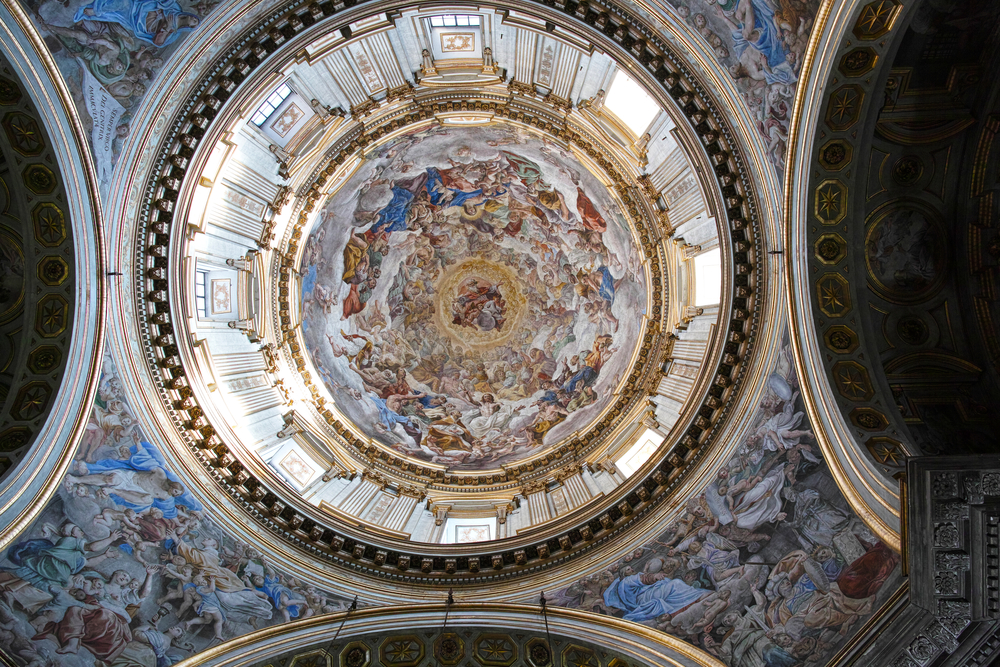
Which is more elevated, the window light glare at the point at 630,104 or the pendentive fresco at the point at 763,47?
the window light glare at the point at 630,104

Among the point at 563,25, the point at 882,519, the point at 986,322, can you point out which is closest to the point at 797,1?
the point at 563,25

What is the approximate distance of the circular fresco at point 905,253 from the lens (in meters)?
12.6

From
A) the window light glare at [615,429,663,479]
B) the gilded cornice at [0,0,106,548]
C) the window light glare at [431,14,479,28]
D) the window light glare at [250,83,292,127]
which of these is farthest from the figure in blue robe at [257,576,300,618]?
the window light glare at [431,14,479,28]

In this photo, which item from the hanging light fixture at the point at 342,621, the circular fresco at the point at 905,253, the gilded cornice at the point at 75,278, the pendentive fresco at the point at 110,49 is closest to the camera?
the gilded cornice at the point at 75,278

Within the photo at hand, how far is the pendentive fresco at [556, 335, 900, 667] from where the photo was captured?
12.3 meters

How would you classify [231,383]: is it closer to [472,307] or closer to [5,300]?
[5,300]

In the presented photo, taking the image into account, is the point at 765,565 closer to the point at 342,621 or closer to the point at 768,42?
the point at 342,621

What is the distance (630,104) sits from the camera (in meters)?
16.8

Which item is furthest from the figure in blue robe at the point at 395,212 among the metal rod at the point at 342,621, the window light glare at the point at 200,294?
the metal rod at the point at 342,621

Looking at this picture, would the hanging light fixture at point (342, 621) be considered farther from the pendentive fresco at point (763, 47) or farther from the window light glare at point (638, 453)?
the pendentive fresco at point (763, 47)

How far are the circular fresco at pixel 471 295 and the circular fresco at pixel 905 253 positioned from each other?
8.78 meters

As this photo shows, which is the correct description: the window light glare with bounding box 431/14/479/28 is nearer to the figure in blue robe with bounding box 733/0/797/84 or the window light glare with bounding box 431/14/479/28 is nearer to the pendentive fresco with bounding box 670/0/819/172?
the pendentive fresco with bounding box 670/0/819/172

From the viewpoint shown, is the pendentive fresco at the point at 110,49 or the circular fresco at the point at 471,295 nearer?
the pendentive fresco at the point at 110,49

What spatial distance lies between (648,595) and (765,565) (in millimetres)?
2766
